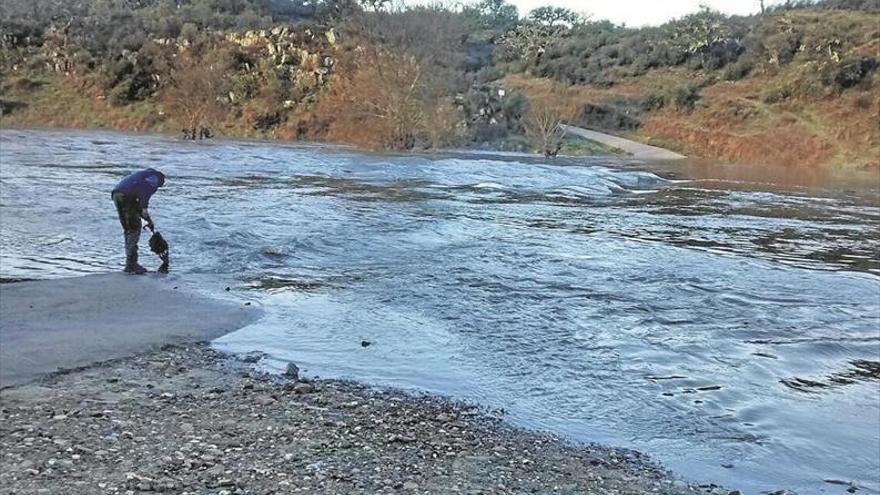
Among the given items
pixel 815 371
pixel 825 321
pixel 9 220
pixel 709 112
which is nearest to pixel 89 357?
pixel 815 371

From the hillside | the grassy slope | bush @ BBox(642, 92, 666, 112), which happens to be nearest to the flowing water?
the hillside

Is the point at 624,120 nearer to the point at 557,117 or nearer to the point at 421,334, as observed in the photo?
the point at 557,117

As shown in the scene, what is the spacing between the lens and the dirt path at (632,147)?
151 ft

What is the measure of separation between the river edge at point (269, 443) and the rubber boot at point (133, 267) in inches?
166

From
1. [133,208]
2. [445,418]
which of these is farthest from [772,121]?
[445,418]

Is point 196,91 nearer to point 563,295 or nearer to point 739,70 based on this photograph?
point 739,70

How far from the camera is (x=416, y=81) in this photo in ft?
133

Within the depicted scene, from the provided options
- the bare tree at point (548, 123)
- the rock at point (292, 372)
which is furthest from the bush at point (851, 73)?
the rock at point (292, 372)

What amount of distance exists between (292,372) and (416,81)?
3544cm

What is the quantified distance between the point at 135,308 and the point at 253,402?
3504 millimetres

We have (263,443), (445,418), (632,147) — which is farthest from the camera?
(632,147)

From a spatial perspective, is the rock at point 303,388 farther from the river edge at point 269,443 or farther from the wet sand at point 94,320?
the wet sand at point 94,320

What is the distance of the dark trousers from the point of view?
34.1 feet

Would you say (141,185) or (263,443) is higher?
(141,185)
